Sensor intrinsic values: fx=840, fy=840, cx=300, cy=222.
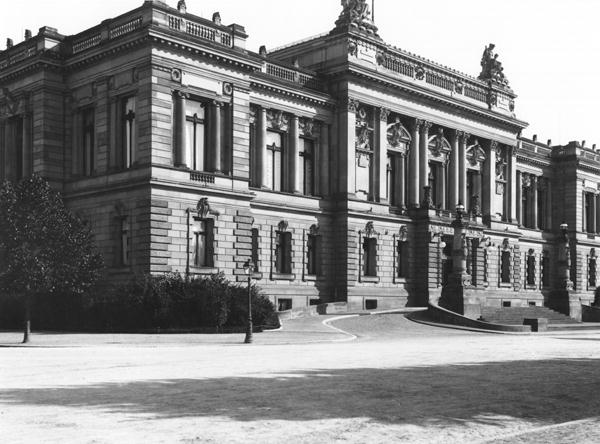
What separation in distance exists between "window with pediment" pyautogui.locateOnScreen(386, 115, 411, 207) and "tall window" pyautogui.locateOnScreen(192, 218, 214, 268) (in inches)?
802

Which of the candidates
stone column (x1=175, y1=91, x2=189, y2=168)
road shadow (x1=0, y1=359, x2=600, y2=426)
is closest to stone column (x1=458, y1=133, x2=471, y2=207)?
stone column (x1=175, y1=91, x2=189, y2=168)

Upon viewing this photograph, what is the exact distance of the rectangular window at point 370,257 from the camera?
63.8m

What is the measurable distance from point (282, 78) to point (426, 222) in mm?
16779

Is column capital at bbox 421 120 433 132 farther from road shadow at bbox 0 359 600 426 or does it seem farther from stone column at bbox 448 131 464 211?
road shadow at bbox 0 359 600 426

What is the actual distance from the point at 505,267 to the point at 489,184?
8.33m

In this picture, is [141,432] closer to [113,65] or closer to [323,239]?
[113,65]

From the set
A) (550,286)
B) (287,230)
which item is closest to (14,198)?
(287,230)

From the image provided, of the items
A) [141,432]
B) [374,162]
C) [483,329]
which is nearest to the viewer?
[141,432]

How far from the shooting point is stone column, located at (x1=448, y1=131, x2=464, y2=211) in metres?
71.1

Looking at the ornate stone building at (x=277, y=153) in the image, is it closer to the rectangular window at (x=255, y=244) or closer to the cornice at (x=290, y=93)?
the cornice at (x=290, y=93)

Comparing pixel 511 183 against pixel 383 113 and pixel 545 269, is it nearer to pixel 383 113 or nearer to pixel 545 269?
pixel 545 269

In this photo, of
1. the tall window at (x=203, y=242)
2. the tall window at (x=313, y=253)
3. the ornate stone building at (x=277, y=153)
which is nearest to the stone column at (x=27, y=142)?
the ornate stone building at (x=277, y=153)

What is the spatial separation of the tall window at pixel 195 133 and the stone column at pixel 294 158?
989cm

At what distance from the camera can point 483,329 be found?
5272 centimetres
